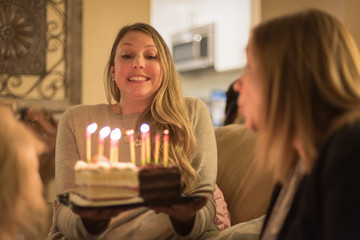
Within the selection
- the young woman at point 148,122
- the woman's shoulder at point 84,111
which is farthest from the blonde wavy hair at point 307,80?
the woman's shoulder at point 84,111

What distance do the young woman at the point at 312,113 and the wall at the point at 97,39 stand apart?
2.88 meters

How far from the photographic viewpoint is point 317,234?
0.98 meters

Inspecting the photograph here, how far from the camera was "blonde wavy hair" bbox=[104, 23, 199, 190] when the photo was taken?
1.79 metres

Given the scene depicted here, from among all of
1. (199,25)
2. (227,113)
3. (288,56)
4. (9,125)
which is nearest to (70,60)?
(227,113)

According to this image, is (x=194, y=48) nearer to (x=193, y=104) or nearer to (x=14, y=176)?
(x=193, y=104)

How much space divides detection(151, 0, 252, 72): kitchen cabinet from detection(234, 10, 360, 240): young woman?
3787mm

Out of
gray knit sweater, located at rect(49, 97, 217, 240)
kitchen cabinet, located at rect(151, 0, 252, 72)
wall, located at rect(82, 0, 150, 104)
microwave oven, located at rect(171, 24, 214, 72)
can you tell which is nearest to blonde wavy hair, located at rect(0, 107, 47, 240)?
gray knit sweater, located at rect(49, 97, 217, 240)

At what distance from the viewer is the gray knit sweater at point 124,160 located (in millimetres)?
1692

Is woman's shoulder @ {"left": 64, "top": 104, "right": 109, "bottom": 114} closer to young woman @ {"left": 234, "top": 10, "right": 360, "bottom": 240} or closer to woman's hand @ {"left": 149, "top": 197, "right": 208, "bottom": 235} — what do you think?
woman's hand @ {"left": 149, "top": 197, "right": 208, "bottom": 235}

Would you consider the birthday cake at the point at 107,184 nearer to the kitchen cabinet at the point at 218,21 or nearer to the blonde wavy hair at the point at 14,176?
the blonde wavy hair at the point at 14,176

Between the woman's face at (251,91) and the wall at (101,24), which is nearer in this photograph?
the woman's face at (251,91)

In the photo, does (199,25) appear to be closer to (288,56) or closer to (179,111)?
(179,111)

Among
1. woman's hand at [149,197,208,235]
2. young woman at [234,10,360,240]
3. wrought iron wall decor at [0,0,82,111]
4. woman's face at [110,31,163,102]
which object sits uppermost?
wrought iron wall decor at [0,0,82,111]

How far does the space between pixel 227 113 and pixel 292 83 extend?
7.38ft
